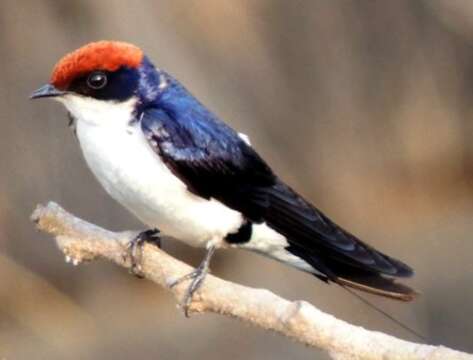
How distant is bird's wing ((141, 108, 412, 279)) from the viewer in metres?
2.18

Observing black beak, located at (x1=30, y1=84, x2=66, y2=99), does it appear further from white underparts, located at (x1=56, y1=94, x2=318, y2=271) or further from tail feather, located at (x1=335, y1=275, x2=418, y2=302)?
tail feather, located at (x1=335, y1=275, x2=418, y2=302)

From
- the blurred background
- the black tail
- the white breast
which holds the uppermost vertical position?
the blurred background

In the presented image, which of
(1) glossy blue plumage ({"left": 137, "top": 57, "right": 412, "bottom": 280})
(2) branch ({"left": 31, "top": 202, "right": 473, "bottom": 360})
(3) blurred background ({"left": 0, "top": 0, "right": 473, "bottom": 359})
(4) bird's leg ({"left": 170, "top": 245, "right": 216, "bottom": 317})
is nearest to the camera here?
(2) branch ({"left": 31, "top": 202, "right": 473, "bottom": 360})

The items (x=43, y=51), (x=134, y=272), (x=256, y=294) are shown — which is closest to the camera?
(x=256, y=294)

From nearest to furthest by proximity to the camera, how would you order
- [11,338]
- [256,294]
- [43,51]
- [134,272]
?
[256,294], [134,272], [43,51], [11,338]

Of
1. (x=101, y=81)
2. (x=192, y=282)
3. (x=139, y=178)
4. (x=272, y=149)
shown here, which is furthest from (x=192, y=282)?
(x=272, y=149)

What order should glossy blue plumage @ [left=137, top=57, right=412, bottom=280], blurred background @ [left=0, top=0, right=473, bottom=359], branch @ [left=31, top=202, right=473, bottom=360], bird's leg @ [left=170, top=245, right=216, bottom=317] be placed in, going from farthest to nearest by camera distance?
1. blurred background @ [left=0, top=0, right=473, bottom=359]
2. glossy blue plumage @ [left=137, top=57, right=412, bottom=280]
3. bird's leg @ [left=170, top=245, right=216, bottom=317]
4. branch @ [left=31, top=202, right=473, bottom=360]

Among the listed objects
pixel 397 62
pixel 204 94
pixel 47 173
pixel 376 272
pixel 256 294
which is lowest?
pixel 256 294

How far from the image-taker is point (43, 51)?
318 cm

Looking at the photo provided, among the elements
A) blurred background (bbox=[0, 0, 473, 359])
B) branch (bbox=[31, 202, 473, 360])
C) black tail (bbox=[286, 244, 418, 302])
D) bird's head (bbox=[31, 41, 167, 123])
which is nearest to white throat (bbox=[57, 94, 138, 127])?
bird's head (bbox=[31, 41, 167, 123])

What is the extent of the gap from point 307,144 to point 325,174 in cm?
8

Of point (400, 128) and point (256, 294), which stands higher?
point (400, 128)

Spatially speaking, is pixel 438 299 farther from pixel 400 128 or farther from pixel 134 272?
pixel 134 272

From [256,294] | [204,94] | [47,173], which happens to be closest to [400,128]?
[204,94]
